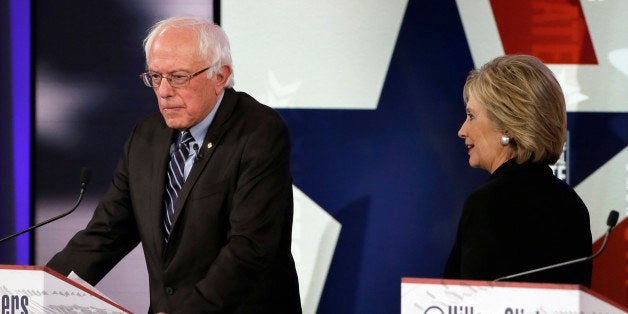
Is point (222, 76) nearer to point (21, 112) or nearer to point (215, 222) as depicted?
point (215, 222)

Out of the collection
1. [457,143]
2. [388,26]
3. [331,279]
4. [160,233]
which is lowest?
[331,279]

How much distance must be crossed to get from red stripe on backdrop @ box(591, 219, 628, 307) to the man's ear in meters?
1.60

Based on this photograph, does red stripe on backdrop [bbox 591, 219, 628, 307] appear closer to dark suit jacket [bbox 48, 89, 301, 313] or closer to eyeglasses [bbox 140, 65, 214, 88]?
dark suit jacket [bbox 48, 89, 301, 313]

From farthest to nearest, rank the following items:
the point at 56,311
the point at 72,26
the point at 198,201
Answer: the point at 72,26, the point at 198,201, the point at 56,311

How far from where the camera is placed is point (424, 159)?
3613 millimetres

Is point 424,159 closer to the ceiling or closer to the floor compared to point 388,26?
closer to the floor

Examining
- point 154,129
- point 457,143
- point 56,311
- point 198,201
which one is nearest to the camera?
point 56,311

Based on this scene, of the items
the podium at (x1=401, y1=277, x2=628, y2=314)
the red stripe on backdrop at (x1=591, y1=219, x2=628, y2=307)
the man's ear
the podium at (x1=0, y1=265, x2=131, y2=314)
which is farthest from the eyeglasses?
the red stripe on backdrop at (x1=591, y1=219, x2=628, y2=307)

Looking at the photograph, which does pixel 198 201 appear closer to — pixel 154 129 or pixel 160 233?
pixel 160 233

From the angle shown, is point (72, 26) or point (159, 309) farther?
point (72, 26)

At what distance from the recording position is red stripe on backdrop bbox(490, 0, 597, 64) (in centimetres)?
350

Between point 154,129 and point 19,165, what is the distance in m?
1.37

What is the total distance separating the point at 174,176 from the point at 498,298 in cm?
112

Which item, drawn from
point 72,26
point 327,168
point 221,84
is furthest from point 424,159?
point 72,26
